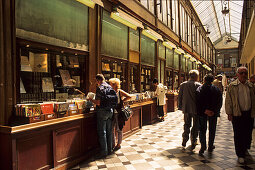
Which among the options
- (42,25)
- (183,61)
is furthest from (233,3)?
(42,25)

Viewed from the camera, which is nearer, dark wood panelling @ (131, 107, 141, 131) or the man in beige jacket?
the man in beige jacket

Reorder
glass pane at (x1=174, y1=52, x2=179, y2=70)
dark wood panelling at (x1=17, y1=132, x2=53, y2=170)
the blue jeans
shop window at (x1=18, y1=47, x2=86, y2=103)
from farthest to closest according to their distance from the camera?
glass pane at (x1=174, y1=52, x2=179, y2=70) → the blue jeans → shop window at (x1=18, y1=47, x2=86, y2=103) → dark wood panelling at (x1=17, y1=132, x2=53, y2=170)

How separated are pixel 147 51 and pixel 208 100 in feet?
14.8

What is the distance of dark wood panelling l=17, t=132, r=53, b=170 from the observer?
2820 mm

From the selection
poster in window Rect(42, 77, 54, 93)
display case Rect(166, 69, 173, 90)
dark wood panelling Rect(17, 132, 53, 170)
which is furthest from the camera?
display case Rect(166, 69, 173, 90)

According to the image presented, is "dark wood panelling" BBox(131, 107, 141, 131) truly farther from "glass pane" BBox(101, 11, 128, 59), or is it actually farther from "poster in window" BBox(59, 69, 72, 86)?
"poster in window" BBox(59, 69, 72, 86)

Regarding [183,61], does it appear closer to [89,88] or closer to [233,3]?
[89,88]

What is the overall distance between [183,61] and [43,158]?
1297cm

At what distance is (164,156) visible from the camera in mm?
4176

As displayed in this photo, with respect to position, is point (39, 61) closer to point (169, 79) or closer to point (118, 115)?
point (118, 115)

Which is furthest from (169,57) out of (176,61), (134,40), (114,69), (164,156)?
(164,156)

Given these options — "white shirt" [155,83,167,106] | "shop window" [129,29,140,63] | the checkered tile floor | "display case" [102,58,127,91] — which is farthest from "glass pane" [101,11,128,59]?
the checkered tile floor

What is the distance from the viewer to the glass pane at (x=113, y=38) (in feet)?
17.4

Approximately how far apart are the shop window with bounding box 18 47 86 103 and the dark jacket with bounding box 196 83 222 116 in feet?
8.20
